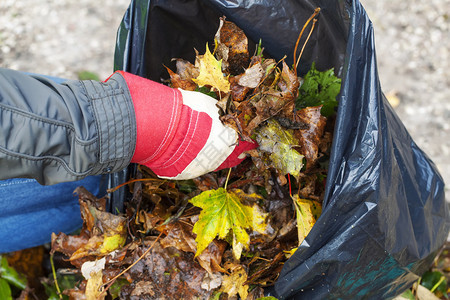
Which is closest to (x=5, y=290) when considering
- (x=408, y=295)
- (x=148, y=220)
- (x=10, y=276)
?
(x=10, y=276)

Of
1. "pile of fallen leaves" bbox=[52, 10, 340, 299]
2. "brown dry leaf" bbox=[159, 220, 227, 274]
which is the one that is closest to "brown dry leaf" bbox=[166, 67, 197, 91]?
"pile of fallen leaves" bbox=[52, 10, 340, 299]

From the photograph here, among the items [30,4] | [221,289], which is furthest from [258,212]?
[30,4]

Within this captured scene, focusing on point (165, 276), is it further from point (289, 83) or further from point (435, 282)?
point (435, 282)

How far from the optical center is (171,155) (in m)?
0.86

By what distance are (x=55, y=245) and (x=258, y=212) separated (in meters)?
0.61

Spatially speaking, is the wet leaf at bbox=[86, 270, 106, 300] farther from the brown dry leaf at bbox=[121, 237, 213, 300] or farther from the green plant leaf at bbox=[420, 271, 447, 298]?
the green plant leaf at bbox=[420, 271, 447, 298]

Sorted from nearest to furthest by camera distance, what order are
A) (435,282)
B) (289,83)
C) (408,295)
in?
1. (289,83)
2. (408,295)
3. (435,282)

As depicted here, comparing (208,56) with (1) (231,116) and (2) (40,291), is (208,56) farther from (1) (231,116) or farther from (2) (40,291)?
(2) (40,291)

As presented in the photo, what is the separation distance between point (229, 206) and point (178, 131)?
236 mm

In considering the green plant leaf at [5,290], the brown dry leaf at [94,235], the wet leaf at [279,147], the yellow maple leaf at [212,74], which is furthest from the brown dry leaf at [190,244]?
the green plant leaf at [5,290]

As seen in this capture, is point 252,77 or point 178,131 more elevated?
point 252,77

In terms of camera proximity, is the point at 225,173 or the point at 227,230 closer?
the point at 227,230

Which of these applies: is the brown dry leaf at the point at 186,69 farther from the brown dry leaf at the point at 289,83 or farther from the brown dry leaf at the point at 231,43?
the brown dry leaf at the point at 289,83

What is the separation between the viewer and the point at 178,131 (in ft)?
2.70
